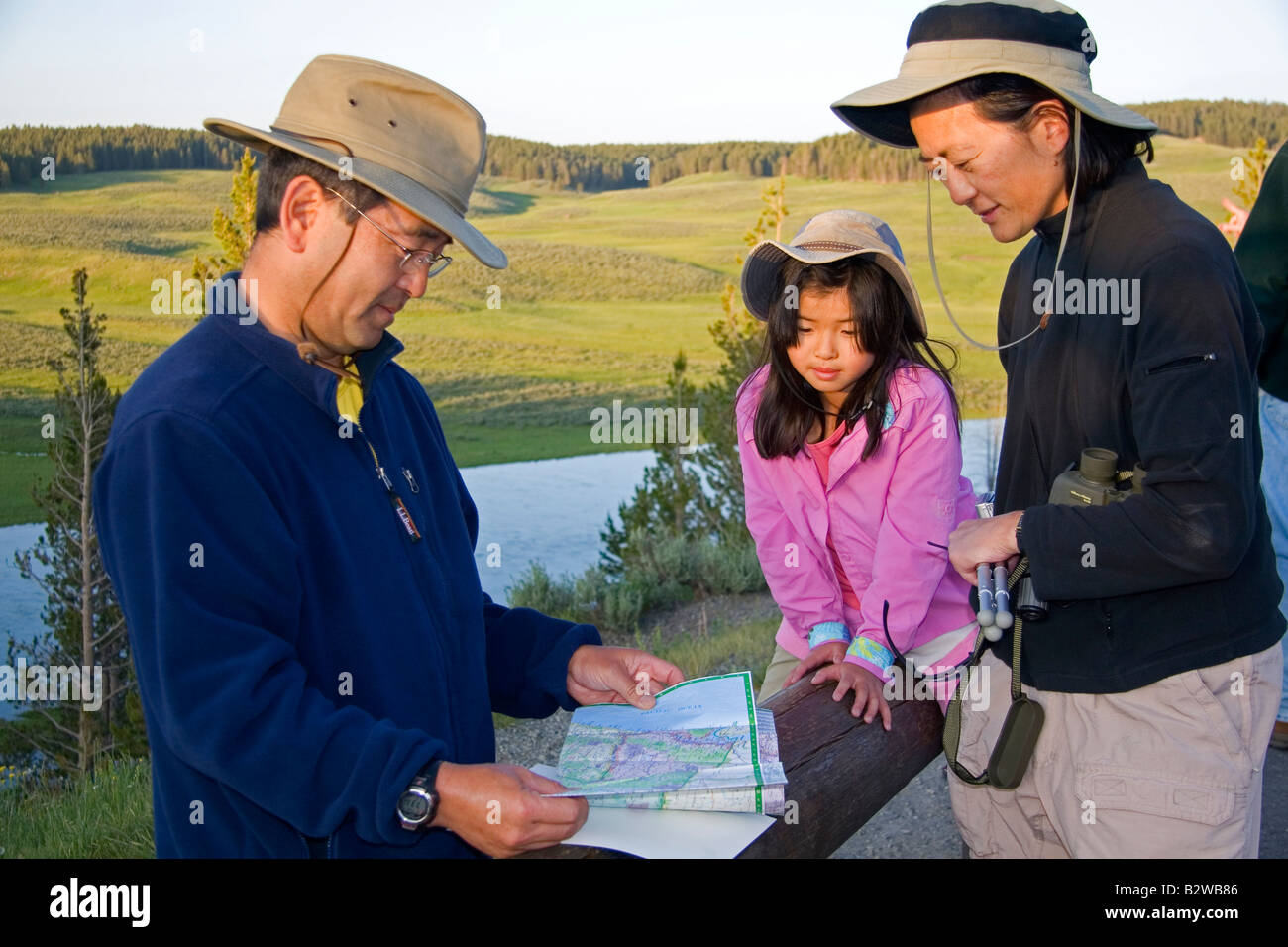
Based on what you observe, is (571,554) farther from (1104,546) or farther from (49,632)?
(1104,546)

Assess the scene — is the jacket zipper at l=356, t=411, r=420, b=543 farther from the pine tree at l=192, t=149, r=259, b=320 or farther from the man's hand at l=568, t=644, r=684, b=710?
the pine tree at l=192, t=149, r=259, b=320

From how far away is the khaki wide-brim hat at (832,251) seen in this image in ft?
9.53

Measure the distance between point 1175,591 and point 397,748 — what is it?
1.49 m

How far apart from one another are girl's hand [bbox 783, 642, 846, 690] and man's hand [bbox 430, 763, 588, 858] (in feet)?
3.55

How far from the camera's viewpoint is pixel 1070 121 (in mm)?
2145

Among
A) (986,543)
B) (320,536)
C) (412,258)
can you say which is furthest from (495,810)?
(986,543)

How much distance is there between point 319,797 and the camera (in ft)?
5.34

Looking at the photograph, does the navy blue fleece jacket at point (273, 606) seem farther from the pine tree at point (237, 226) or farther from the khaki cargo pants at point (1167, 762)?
the pine tree at point (237, 226)

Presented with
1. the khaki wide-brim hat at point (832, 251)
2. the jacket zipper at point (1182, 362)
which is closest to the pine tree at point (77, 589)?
the khaki wide-brim hat at point (832, 251)

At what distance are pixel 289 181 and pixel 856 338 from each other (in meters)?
1.63

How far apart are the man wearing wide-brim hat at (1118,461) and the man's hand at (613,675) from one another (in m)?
0.69

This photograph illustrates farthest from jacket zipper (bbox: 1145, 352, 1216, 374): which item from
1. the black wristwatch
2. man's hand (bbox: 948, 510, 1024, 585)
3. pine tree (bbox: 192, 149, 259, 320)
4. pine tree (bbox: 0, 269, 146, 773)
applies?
pine tree (bbox: 0, 269, 146, 773)

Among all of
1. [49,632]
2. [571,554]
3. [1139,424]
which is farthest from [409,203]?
[571,554]
